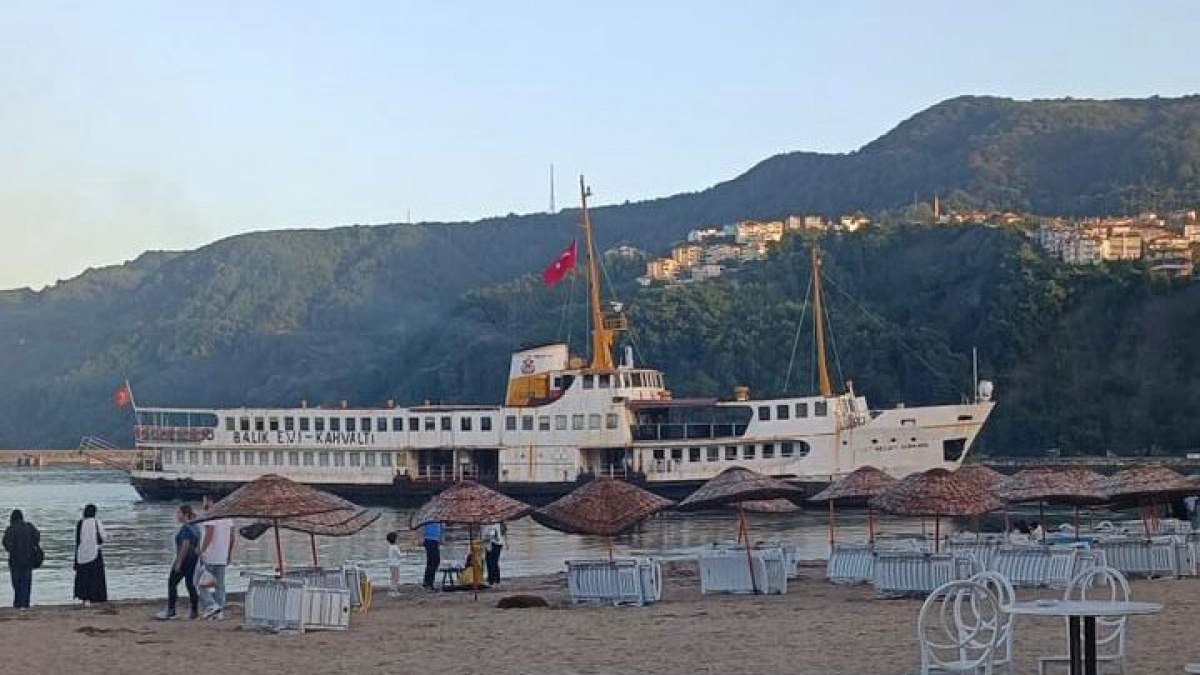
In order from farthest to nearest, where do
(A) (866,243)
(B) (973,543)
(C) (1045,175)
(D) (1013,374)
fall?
(C) (1045,175)
(A) (866,243)
(D) (1013,374)
(B) (973,543)

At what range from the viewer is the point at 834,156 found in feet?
649

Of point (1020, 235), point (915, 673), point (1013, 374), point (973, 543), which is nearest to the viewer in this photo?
point (915, 673)

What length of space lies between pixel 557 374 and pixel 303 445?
9.27 metres

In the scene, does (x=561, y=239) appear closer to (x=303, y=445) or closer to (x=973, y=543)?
(x=303, y=445)

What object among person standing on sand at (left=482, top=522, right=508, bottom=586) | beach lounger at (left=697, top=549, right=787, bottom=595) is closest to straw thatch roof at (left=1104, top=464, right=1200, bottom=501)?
beach lounger at (left=697, top=549, right=787, bottom=595)

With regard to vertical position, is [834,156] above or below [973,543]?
above

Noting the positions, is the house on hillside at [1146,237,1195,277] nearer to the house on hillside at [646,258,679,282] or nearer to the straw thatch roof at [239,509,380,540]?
the house on hillside at [646,258,679,282]

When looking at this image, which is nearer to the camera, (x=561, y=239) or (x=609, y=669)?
(x=609, y=669)

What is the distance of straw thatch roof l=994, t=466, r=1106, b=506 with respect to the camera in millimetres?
22406

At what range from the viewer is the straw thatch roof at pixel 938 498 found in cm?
1938

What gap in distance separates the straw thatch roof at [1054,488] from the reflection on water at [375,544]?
28.8 feet

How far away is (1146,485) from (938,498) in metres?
3.66

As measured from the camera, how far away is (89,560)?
64.5 feet

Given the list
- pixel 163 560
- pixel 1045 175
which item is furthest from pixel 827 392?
pixel 1045 175
